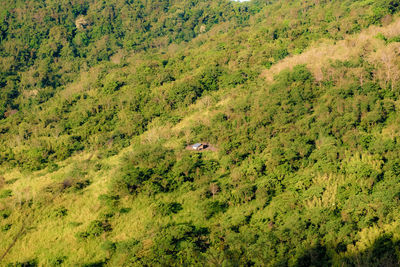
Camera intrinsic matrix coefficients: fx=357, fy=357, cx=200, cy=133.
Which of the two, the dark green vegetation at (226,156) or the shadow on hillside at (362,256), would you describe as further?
the dark green vegetation at (226,156)

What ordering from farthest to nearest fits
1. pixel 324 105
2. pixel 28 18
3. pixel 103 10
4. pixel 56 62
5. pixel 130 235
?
1. pixel 103 10
2. pixel 28 18
3. pixel 56 62
4. pixel 324 105
5. pixel 130 235

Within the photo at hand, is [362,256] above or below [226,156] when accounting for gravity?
above

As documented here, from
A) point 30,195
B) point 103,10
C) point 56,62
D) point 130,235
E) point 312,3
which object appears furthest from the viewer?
point 103,10

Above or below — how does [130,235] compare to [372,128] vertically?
above

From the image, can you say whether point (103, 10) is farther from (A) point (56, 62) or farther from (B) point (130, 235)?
(B) point (130, 235)

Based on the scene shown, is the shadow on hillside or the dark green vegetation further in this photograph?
the dark green vegetation

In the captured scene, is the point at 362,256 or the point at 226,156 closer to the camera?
the point at 362,256

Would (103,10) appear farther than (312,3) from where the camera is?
Yes

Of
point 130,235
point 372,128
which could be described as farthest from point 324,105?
point 130,235
